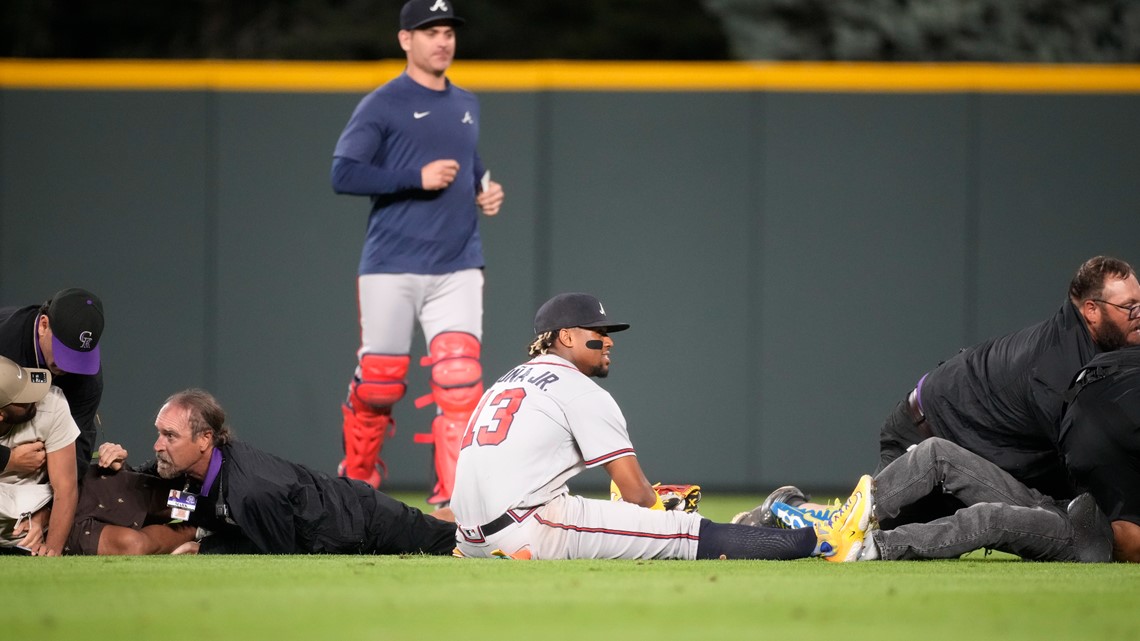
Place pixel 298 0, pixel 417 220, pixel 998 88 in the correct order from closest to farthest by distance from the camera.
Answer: pixel 417 220
pixel 998 88
pixel 298 0

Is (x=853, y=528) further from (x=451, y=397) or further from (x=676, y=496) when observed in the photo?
(x=451, y=397)

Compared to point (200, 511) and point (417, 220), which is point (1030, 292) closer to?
point (417, 220)

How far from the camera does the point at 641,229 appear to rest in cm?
1063

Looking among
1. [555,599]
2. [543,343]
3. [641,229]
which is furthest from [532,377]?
[641,229]

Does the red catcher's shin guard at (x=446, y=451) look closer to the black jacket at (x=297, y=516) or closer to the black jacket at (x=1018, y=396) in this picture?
the black jacket at (x=297, y=516)

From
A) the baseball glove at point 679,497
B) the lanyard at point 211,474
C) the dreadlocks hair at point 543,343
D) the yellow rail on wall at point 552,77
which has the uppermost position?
the yellow rail on wall at point 552,77

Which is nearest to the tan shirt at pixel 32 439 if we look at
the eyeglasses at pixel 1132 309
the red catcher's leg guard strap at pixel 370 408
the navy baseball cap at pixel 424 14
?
the red catcher's leg guard strap at pixel 370 408

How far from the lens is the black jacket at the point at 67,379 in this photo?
20.6ft

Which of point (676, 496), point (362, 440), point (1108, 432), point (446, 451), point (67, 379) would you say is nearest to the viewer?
point (1108, 432)

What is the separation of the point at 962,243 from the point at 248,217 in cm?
499

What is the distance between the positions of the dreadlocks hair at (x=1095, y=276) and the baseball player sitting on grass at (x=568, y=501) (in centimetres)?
122

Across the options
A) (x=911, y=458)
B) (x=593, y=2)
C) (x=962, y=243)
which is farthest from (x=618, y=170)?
(x=593, y=2)

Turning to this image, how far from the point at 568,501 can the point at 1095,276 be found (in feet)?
7.72

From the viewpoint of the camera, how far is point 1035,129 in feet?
34.3
